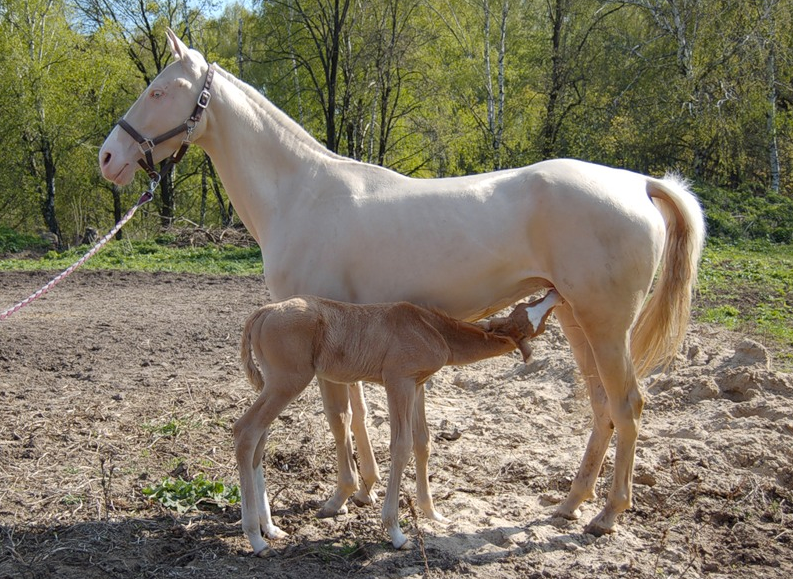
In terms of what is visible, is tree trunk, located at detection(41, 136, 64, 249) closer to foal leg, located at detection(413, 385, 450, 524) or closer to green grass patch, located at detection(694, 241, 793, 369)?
green grass patch, located at detection(694, 241, 793, 369)

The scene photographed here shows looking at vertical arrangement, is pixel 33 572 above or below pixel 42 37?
below

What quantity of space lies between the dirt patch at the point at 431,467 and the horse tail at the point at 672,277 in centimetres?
54

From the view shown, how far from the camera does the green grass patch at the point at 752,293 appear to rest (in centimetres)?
730

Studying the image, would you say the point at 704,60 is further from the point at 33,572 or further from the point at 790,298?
the point at 33,572

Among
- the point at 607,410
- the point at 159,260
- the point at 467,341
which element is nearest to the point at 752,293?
the point at 607,410

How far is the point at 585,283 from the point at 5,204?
27.2 metres

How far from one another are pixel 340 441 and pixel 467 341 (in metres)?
0.94

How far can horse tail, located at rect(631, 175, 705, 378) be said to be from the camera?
4.05 metres

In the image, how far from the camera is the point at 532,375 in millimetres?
6566

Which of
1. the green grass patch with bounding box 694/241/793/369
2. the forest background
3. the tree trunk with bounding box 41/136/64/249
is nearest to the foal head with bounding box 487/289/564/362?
the green grass patch with bounding box 694/241/793/369

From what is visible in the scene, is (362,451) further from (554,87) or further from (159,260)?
(554,87)

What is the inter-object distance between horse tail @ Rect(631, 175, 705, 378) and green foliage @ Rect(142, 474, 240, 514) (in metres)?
2.49

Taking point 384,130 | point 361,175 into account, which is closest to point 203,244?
point 384,130

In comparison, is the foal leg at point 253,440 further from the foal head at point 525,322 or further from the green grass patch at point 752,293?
the green grass patch at point 752,293
